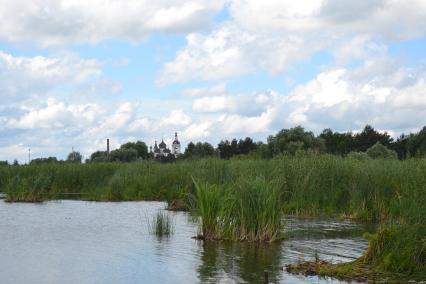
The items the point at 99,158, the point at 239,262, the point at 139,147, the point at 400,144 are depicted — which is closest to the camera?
the point at 239,262

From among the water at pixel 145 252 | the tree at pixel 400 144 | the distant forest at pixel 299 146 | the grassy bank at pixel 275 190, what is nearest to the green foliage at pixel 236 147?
the distant forest at pixel 299 146

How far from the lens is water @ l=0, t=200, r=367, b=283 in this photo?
41.4 feet

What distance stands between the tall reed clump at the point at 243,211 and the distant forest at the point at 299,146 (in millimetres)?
29317

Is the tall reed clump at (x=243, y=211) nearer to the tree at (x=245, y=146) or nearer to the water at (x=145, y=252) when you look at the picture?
the water at (x=145, y=252)

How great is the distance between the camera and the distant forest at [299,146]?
68650mm

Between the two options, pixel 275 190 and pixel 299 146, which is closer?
pixel 275 190

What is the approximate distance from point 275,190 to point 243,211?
3.15 feet

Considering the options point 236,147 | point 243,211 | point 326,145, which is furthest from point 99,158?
point 243,211

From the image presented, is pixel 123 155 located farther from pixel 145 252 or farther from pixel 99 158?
pixel 145 252

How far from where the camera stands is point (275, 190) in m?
16.2

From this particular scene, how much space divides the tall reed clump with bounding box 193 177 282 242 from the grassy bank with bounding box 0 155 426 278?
3 cm

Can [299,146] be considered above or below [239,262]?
above

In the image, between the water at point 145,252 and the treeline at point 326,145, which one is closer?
the water at point 145,252

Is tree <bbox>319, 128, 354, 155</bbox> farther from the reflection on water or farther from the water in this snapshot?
the reflection on water
